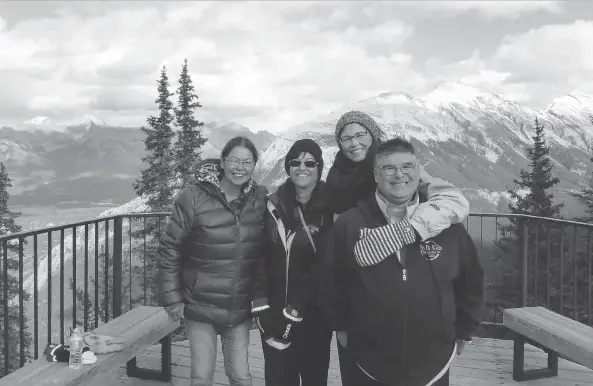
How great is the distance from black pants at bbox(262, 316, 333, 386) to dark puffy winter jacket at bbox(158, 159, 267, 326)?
311mm

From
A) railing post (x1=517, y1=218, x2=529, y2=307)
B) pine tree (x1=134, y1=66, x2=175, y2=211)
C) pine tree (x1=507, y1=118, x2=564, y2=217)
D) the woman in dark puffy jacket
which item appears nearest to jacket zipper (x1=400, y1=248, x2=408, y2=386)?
the woman in dark puffy jacket

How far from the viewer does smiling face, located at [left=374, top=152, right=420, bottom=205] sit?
2.02 m

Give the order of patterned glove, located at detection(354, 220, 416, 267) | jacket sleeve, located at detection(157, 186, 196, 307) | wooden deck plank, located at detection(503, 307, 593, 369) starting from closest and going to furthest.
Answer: patterned glove, located at detection(354, 220, 416, 267) < jacket sleeve, located at detection(157, 186, 196, 307) < wooden deck plank, located at detection(503, 307, 593, 369)

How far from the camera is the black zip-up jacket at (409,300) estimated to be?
1995 mm

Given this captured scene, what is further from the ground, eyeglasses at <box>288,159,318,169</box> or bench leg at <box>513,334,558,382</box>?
eyeglasses at <box>288,159,318,169</box>

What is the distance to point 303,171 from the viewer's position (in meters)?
2.62

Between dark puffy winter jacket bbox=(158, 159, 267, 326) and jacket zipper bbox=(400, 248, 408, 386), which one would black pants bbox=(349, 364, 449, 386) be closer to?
jacket zipper bbox=(400, 248, 408, 386)

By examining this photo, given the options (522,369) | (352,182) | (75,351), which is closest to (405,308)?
(352,182)

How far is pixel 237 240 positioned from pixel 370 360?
103 cm

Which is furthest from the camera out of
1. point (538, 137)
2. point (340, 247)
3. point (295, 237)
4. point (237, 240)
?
point (538, 137)

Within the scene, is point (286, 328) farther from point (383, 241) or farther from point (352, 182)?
point (383, 241)

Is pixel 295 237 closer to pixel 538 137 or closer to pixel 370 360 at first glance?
pixel 370 360

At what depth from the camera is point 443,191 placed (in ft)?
6.82

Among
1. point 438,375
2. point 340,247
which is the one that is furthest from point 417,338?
point 340,247
